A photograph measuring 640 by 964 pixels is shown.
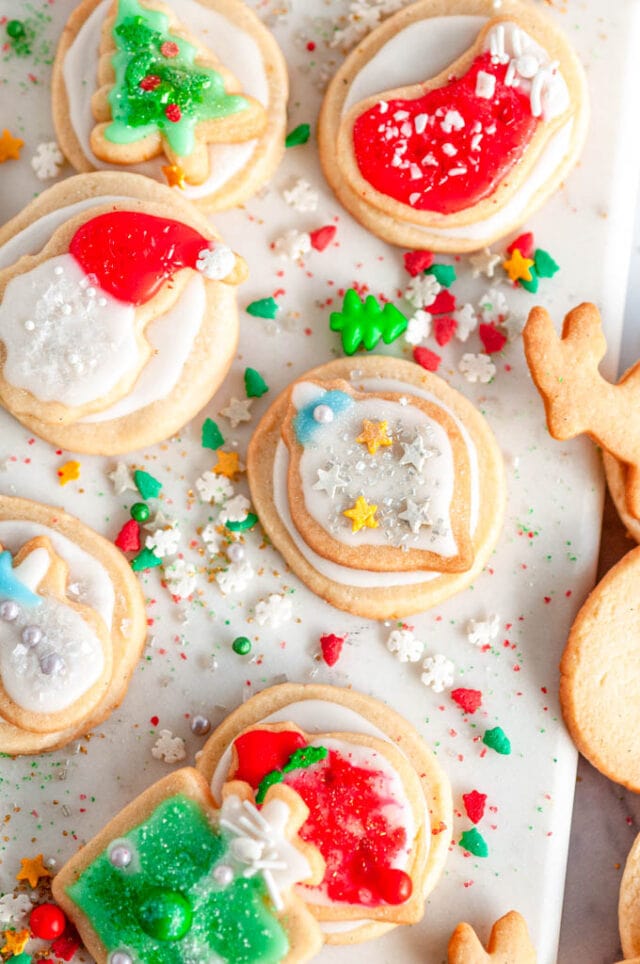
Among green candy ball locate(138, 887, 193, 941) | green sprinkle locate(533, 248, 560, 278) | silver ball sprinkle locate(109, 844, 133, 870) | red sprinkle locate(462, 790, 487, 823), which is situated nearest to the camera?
green candy ball locate(138, 887, 193, 941)

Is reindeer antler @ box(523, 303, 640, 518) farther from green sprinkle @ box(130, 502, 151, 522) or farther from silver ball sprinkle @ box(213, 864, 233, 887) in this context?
silver ball sprinkle @ box(213, 864, 233, 887)

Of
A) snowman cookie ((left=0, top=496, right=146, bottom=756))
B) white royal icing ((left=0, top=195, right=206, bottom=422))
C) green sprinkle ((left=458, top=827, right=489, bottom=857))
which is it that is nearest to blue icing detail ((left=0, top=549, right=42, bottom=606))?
snowman cookie ((left=0, top=496, right=146, bottom=756))

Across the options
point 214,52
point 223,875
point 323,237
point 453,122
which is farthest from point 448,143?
point 223,875

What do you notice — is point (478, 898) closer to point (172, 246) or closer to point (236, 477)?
point (236, 477)

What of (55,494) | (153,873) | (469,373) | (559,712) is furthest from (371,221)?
(153,873)

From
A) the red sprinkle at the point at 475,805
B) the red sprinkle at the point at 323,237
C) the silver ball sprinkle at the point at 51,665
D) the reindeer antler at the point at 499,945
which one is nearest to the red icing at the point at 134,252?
the red sprinkle at the point at 323,237

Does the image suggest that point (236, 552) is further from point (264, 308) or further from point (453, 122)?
point (453, 122)
